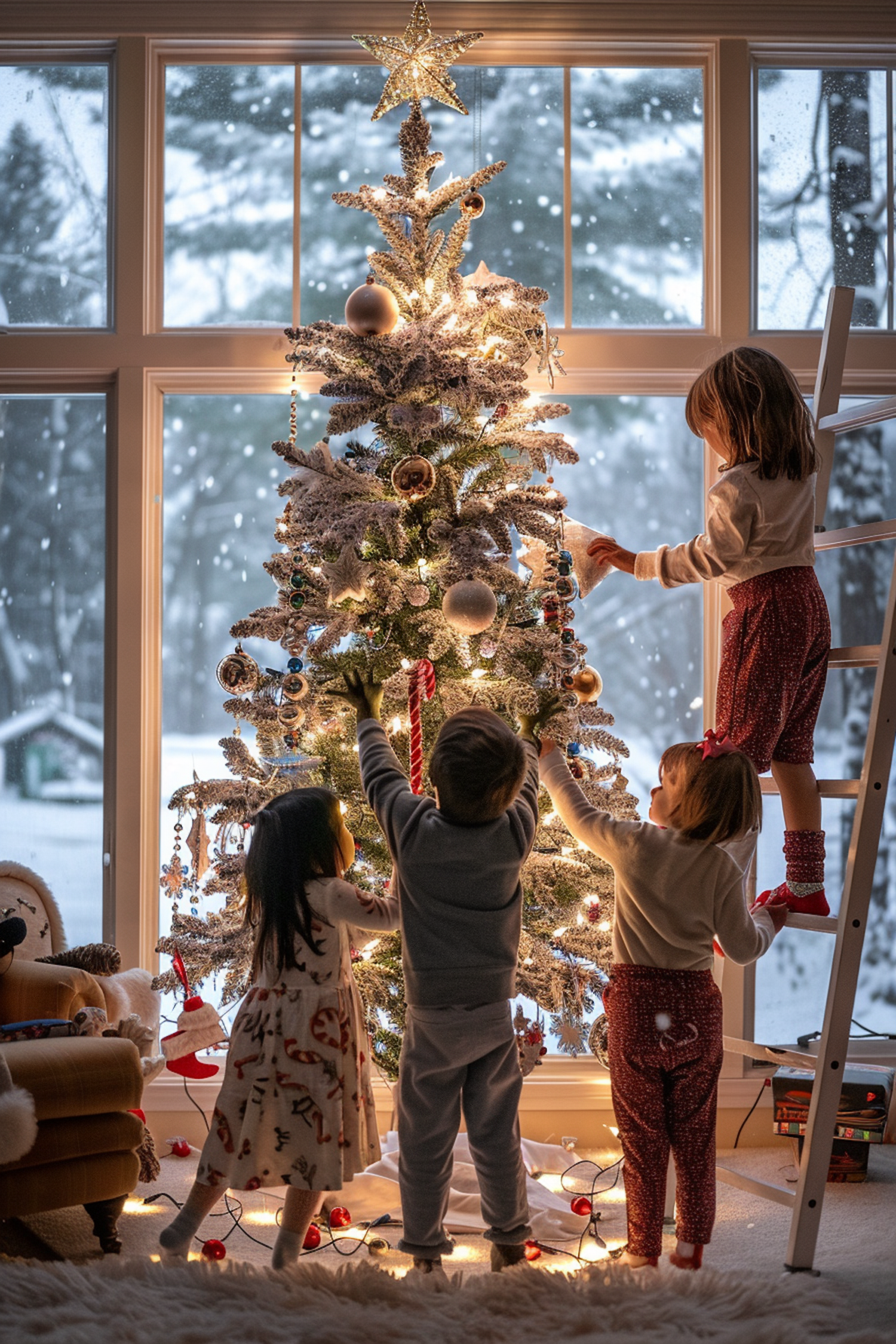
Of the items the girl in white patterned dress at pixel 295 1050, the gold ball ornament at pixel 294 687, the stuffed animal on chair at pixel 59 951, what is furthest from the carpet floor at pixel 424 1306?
the gold ball ornament at pixel 294 687

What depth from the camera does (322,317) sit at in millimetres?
3238

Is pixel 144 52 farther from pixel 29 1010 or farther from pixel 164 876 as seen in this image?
pixel 29 1010

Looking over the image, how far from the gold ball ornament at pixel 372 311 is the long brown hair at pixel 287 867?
40.0 inches

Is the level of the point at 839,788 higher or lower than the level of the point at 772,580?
lower

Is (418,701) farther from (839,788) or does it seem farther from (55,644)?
(55,644)

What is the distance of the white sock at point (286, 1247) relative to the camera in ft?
6.81

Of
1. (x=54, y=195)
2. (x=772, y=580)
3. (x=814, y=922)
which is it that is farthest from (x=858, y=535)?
(x=54, y=195)

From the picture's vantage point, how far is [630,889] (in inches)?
87.1

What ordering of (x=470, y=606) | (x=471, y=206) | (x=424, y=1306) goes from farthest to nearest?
(x=471, y=206)
(x=470, y=606)
(x=424, y=1306)

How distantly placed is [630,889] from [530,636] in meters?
0.58

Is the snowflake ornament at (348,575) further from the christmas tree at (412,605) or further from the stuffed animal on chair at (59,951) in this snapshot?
the stuffed animal on chair at (59,951)

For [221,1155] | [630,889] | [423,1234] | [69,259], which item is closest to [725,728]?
[630,889]

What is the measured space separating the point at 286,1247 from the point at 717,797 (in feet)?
3.74

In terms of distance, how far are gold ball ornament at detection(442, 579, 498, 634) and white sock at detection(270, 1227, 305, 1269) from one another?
118 cm
